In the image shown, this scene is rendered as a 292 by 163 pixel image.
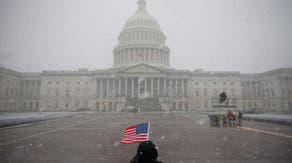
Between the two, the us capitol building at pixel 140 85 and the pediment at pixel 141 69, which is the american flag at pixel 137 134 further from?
the pediment at pixel 141 69

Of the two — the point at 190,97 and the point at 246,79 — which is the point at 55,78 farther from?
the point at 246,79

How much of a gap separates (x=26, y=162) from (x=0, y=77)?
3046 inches

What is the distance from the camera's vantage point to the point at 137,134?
373 cm

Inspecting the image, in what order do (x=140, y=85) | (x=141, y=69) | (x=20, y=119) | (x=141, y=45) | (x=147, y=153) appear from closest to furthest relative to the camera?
1. (x=147, y=153)
2. (x=20, y=119)
3. (x=141, y=69)
4. (x=140, y=85)
5. (x=141, y=45)

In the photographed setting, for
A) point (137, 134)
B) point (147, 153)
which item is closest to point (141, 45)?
point (137, 134)

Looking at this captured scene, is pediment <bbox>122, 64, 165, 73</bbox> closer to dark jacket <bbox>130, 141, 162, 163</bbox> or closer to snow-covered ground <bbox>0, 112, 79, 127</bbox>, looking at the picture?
snow-covered ground <bbox>0, 112, 79, 127</bbox>

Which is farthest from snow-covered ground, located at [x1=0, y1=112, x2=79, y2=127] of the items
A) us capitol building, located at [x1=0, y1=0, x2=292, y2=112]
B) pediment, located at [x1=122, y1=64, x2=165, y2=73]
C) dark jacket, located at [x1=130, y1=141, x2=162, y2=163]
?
pediment, located at [x1=122, y1=64, x2=165, y2=73]

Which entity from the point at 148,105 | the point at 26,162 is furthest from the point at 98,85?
the point at 26,162

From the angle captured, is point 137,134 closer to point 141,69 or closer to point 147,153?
point 147,153

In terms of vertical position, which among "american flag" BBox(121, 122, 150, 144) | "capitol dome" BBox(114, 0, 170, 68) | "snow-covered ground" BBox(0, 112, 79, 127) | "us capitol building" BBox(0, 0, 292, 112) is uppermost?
"capitol dome" BBox(114, 0, 170, 68)

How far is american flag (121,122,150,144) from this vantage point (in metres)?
3.57

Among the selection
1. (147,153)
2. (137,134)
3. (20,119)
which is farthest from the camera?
(20,119)

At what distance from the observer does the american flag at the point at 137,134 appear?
3.57 metres

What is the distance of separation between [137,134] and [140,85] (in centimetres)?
6730
